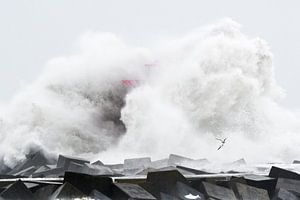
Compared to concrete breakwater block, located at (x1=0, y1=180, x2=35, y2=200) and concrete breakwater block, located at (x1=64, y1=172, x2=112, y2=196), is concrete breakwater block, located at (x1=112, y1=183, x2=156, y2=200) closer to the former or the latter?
concrete breakwater block, located at (x1=64, y1=172, x2=112, y2=196)

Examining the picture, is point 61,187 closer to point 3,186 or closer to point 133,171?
point 3,186

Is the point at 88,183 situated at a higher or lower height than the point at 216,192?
lower

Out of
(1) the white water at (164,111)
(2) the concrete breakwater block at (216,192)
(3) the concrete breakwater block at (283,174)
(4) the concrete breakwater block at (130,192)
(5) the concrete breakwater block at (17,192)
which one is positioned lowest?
(5) the concrete breakwater block at (17,192)

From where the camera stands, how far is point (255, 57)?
2292cm

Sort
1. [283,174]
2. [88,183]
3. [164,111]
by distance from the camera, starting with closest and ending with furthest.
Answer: [88,183] → [283,174] → [164,111]

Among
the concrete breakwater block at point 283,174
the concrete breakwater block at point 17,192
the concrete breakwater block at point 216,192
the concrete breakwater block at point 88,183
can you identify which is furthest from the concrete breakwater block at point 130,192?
the concrete breakwater block at point 283,174

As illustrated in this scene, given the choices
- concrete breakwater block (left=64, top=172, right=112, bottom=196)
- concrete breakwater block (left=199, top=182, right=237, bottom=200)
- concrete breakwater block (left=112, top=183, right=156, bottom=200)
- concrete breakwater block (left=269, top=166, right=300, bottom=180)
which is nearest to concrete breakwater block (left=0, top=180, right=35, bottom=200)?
concrete breakwater block (left=64, top=172, right=112, bottom=196)

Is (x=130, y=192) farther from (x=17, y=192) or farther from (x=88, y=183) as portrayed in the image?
(x=17, y=192)

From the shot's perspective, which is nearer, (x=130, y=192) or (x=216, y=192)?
(x=130, y=192)

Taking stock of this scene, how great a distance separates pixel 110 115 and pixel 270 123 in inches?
270

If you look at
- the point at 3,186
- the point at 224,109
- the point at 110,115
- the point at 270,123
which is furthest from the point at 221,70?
the point at 3,186

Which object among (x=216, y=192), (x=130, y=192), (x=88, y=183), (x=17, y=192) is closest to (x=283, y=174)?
(x=216, y=192)

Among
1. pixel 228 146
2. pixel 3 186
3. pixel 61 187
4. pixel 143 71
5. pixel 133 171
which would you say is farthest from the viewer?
pixel 143 71

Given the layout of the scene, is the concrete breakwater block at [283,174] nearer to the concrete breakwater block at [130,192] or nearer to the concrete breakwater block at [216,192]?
the concrete breakwater block at [216,192]
